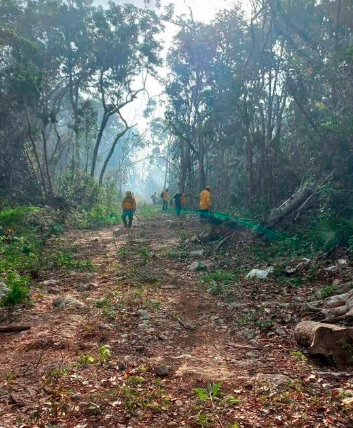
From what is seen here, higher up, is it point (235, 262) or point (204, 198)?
point (204, 198)

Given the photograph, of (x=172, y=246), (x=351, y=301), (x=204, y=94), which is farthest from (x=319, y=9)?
(x=351, y=301)

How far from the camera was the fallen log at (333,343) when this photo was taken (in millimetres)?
3553

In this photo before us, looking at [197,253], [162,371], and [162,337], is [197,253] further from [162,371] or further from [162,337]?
[162,371]

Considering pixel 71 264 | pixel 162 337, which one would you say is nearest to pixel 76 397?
pixel 162 337

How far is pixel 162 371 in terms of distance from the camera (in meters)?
3.54

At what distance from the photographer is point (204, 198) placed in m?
13.0

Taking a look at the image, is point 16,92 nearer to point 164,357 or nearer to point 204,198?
point 204,198

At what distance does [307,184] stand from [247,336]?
619 cm

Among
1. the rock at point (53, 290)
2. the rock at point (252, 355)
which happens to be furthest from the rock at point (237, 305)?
the rock at point (53, 290)

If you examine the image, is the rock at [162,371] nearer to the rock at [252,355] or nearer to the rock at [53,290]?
the rock at [252,355]

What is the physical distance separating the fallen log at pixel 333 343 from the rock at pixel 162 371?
4.77 feet

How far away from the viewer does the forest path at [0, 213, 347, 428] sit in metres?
2.88

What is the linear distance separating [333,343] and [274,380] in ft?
2.45

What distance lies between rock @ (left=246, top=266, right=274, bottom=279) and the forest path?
1.03 metres
